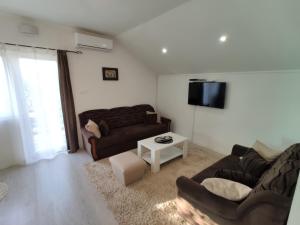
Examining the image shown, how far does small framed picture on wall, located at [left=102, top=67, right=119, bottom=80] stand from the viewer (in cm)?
374

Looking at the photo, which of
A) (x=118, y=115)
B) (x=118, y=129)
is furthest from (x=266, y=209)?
(x=118, y=115)

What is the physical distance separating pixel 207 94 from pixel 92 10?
2.72m

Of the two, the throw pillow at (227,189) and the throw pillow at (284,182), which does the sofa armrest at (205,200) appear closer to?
the throw pillow at (227,189)

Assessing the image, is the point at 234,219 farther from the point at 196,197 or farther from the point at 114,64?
the point at 114,64

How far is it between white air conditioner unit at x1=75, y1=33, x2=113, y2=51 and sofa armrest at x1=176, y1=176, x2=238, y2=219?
3177mm

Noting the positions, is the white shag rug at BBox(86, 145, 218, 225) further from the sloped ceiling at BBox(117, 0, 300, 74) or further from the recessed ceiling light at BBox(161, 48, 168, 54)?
the recessed ceiling light at BBox(161, 48, 168, 54)

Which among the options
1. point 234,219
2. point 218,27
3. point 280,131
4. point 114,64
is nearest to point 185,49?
point 218,27

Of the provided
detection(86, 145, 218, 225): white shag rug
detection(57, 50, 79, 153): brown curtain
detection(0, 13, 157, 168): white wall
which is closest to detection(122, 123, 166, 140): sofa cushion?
detection(86, 145, 218, 225): white shag rug

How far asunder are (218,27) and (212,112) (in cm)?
182

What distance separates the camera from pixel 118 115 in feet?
12.9

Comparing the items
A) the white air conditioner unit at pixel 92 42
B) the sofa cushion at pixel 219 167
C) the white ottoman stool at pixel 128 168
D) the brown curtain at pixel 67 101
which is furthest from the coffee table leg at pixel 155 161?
the white air conditioner unit at pixel 92 42

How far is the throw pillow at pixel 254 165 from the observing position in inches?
69.0

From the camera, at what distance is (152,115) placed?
4.09 metres

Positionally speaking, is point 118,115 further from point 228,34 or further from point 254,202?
point 254,202
